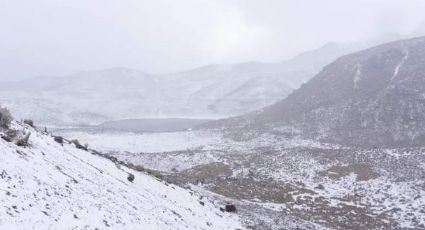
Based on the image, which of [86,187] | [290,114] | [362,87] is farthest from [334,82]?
[86,187]

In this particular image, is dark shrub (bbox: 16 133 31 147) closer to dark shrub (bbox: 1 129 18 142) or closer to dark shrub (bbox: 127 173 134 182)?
dark shrub (bbox: 1 129 18 142)

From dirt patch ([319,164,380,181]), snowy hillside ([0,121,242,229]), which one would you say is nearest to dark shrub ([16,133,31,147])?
snowy hillside ([0,121,242,229])

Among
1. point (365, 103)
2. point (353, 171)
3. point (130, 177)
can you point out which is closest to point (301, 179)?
point (353, 171)

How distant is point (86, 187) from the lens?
2438 cm

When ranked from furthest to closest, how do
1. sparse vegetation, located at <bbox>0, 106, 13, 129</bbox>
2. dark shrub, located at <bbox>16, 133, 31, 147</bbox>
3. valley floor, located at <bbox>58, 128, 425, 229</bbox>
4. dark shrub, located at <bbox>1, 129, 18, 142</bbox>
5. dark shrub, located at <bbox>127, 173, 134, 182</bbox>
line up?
valley floor, located at <bbox>58, 128, 425, 229</bbox> < dark shrub, located at <bbox>127, 173, 134, 182</bbox> < sparse vegetation, located at <bbox>0, 106, 13, 129</bbox> < dark shrub, located at <bbox>16, 133, 31, 147</bbox> < dark shrub, located at <bbox>1, 129, 18, 142</bbox>

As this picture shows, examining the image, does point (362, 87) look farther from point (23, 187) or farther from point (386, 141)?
point (23, 187)

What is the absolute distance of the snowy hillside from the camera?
19016mm

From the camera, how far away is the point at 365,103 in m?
87.9

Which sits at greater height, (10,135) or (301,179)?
(10,135)

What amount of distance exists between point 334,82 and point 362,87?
10.9 meters

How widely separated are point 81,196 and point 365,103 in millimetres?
74777

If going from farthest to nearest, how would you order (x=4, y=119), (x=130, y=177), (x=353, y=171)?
(x=353, y=171), (x=130, y=177), (x=4, y=119)

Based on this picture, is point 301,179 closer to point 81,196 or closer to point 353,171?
point 353,171

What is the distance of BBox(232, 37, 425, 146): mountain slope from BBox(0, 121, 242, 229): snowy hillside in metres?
49.1
